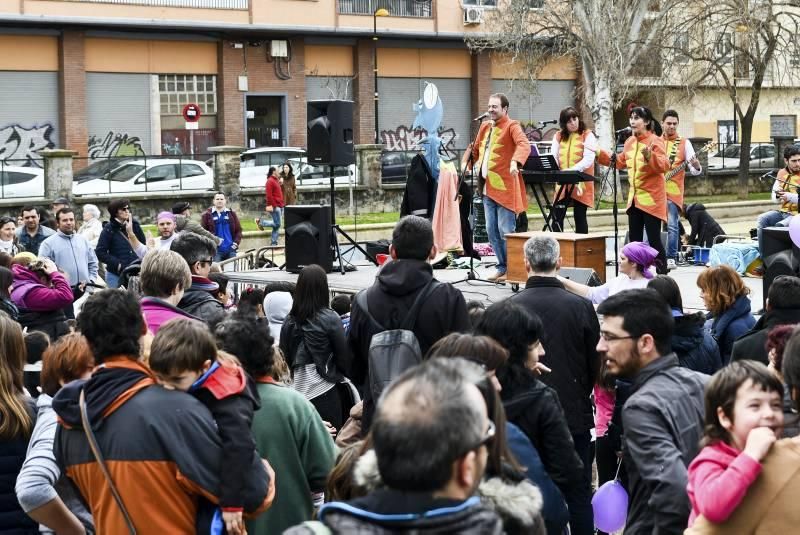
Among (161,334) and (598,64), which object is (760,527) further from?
(598,64)

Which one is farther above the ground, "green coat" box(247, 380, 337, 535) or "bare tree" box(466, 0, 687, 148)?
"bare tree" box(466, 0, 687, 148)

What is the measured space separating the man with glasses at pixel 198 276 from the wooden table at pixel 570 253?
5241mm

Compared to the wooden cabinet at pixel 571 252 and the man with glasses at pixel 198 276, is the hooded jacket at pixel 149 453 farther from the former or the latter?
the wooden cabinet at pixel 571 252

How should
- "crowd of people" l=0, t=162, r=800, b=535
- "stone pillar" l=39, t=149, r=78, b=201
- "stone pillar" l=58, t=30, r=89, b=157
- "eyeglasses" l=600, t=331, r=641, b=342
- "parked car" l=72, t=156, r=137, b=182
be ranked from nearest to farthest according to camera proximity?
"crowd of people" l=0, t=162, r=800, b=535, "eyeglasses" l=600, t=331, r=641, b=342, "stone pillar" l=39, t=149, r=78, b=201, "parked car" l=72, t=156, r=137, b=182, "stone pillar" l=58, t=30, r=89, b=157

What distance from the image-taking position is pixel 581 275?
11305 mm

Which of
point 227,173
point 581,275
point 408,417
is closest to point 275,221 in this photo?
point 227,173

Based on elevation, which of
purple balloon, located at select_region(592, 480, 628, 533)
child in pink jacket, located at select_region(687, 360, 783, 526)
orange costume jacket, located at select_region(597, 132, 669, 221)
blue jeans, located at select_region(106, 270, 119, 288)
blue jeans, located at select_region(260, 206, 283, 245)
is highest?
orange costume jacket, located at select_region(597, 132, 669, 221)

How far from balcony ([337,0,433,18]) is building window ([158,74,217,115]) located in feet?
16.9

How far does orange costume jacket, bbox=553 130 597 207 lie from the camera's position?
46.3 ft

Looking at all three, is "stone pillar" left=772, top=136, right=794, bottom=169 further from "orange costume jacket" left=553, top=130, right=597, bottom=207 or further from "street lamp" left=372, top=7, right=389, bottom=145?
"orange costume jacket" left=553, top=130, right=597, bottom=207

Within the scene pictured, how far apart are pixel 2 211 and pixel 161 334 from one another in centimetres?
2432

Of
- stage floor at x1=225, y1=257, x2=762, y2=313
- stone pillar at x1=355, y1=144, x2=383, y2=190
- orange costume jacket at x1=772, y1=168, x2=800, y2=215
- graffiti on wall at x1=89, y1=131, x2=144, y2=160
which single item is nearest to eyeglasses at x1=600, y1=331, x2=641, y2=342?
stage floor at x1=225, y1=257, x2=762, y2=313

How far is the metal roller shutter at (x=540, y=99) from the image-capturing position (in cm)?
4969

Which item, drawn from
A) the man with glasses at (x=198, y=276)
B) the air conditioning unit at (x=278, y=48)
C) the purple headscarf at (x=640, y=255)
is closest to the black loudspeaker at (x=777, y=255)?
the purple headscarf at (x=640, y=255)
